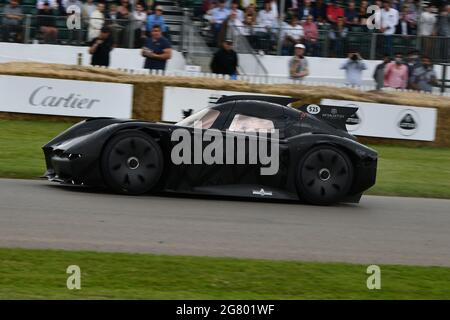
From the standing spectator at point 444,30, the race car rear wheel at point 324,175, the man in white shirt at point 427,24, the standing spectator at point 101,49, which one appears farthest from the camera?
the man in white shirt at point 427,24

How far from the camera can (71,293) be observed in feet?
19.8

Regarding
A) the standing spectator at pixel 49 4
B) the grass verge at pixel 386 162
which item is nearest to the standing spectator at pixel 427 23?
the grass verge at pixel 386 162

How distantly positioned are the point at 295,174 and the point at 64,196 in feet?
8.87

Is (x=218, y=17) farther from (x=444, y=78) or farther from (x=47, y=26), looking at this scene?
(x=444, y=78)

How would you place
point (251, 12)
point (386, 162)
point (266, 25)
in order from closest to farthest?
point (386, 162)
point (251, 12)
point (266, 25)

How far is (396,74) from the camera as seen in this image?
65.5ft

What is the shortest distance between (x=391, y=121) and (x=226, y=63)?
354cm

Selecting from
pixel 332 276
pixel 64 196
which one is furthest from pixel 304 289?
pixel 64 196

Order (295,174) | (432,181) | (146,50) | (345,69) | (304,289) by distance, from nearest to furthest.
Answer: (304,289)
(295,174)
(432,181)
(146,50)
(345,69)

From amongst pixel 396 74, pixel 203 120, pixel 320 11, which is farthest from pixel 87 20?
pixel 203 120

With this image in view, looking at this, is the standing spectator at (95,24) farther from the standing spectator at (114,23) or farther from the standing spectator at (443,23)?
the standing spectator at (443,23)

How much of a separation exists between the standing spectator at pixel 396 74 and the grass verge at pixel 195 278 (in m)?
12.7

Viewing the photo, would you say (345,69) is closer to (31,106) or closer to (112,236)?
(31,106)

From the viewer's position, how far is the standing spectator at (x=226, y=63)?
18.5 metres
